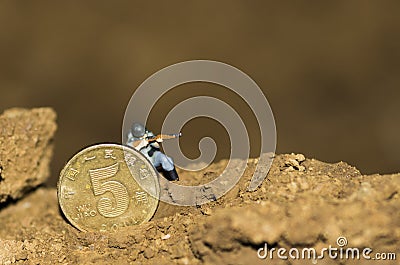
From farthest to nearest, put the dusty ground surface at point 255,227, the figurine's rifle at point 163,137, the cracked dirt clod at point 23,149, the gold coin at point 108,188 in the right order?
the cracked dirt clod at point 23,149 → the figurine's rifle at point 163,137 → the gold coin at point 108,188 → the dusty ground surface at point 255,227

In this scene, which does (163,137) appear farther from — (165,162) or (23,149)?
(23,149)

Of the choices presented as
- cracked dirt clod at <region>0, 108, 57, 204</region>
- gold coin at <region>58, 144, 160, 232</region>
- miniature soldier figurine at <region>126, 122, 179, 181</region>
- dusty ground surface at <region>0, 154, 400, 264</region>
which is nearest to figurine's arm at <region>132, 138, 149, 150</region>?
miniature soldier figurine at <region>126, 122, 179, 181</region>

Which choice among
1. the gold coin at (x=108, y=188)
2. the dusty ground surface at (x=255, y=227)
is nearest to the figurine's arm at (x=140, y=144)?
the gold coin at (x=108, y=188)

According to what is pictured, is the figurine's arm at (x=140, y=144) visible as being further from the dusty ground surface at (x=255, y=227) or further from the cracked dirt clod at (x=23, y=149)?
the cracked dirt clod at (x=23, y=149)

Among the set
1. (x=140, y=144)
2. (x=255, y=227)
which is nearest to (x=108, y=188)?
(x=140, y=144)

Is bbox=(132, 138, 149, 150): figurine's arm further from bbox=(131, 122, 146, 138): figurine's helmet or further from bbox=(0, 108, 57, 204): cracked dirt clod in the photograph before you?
bbox=(0, 108, 57, 204): cracked dirt clod
